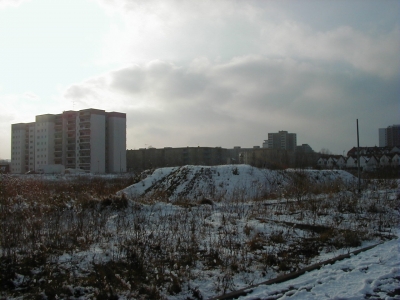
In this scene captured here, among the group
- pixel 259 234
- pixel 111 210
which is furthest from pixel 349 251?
pixel 111 210

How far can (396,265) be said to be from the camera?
6.26m

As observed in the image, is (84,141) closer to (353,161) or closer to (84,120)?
(84,120)

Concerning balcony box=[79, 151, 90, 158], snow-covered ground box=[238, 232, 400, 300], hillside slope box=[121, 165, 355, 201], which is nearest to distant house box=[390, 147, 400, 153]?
hillside slope box=[121, 165, 355, 201]

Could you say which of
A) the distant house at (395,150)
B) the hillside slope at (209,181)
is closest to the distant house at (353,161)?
the distant house at (395,150)

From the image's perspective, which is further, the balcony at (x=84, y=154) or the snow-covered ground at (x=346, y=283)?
the balcony at (x=84, y=154)

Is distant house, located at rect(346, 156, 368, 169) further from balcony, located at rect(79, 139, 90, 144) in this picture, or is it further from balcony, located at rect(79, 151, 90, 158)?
balcony, located at rect(79, 139, 90, 144)

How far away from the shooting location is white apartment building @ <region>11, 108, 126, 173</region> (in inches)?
3177

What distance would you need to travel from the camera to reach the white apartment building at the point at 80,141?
80688mm

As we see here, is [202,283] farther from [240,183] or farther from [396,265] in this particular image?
[240,183]

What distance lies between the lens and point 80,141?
8188 centimetres

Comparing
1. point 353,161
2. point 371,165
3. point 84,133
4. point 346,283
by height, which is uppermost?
point 84,133

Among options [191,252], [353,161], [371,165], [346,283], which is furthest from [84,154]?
[346,283]

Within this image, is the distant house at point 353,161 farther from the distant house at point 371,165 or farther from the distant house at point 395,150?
the distant house at point 395,150

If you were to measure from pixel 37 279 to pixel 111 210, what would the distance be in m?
6.64
